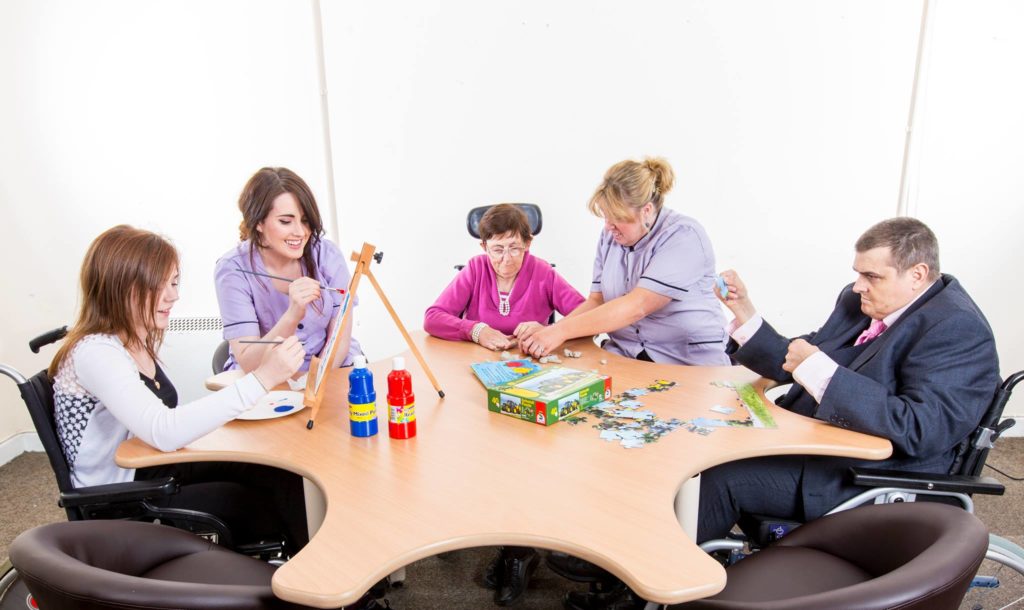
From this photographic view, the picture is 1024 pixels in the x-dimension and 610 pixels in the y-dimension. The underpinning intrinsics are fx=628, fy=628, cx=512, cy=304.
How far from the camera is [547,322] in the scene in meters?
2.74

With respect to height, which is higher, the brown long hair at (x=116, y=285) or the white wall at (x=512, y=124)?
the white wall at (x=512, y=124)

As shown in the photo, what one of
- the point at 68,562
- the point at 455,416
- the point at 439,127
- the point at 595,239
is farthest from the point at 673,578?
the point at 439,127

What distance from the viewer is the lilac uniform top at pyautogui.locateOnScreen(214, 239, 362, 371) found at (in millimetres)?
2205

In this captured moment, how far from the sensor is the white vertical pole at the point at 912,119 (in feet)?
10.0

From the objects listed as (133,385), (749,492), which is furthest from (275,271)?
(749,492)

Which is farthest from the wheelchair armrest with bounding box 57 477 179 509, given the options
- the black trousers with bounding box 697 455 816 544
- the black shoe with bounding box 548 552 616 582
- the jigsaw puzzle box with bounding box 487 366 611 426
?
the black trousers with bounding box 697 455 816 544

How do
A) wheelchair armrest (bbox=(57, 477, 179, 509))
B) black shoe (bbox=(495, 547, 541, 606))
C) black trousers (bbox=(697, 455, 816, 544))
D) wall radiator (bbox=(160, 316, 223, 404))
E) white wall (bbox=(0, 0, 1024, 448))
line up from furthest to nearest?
wall radiator (bbox=(160, 316, 223, 404)) < white wall (bbox=(0, 0, 1024, 448)) < black shoe (bbox=(495, 547, 541, 606)) < black trousers (bbox=(697, 455, 816, 544)) < wheelchair armrest (bbox=(57, 477, 179, 509))

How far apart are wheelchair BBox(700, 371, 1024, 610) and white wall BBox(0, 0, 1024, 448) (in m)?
1.88

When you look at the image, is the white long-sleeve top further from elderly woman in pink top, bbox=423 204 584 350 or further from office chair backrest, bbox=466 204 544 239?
office chair backrest, bbox=466 204 544 239

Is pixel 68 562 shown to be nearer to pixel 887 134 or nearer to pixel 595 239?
pixel 595 239

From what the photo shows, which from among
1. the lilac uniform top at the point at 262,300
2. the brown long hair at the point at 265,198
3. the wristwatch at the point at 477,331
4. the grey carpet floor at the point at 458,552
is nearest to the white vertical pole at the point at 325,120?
the lilac uniform top at the point at 262,300

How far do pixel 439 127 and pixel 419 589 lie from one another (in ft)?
7.45

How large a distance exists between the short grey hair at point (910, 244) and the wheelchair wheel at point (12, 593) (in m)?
2.35

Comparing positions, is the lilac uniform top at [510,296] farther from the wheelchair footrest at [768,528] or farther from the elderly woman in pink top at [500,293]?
the wheelchair footrest at [768,528]
